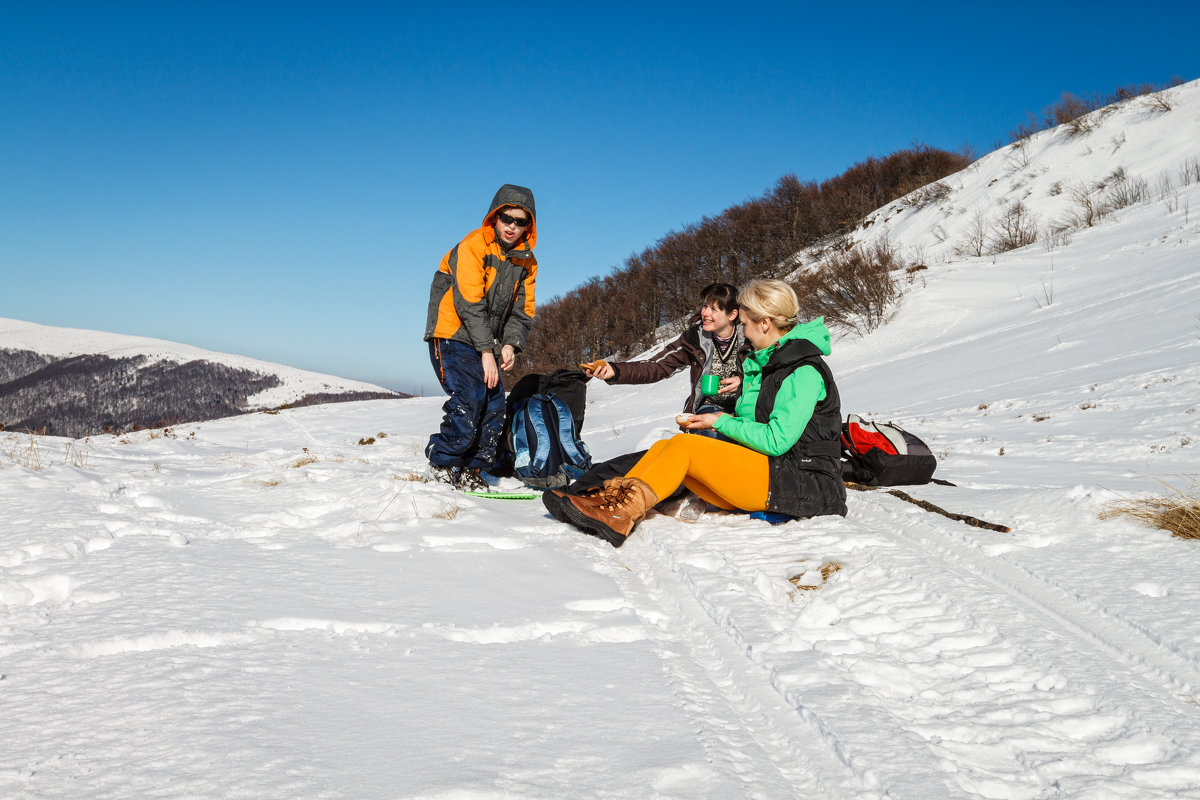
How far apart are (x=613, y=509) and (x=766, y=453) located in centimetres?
83

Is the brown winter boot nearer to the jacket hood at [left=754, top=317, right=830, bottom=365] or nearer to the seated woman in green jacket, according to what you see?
the seated woman in green jacket

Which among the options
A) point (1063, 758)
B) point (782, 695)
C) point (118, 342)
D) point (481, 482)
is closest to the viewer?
point (1063, 758)

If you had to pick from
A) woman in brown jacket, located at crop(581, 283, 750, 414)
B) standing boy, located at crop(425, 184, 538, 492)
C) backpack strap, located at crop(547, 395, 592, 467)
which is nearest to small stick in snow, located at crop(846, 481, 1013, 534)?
woman in brown jacket, located at crop(581, 283, 750, 414)

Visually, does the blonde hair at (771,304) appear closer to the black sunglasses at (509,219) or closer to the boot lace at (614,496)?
the boot lace at (614,496)

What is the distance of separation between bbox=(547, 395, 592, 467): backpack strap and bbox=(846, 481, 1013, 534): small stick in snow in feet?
6.00

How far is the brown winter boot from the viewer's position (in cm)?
331

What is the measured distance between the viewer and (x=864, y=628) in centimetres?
230

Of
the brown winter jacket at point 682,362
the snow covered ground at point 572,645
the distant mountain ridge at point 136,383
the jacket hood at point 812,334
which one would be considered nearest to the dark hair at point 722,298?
the brown winter jacket at point 682,362

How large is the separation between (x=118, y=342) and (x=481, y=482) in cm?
14424

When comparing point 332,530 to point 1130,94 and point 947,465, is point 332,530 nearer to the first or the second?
point 947,465

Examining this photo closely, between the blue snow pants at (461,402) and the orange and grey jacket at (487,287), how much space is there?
0.36 ft

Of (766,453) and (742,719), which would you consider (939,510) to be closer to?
(766,453)

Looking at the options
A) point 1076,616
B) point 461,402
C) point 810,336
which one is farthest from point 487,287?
point 1076,616

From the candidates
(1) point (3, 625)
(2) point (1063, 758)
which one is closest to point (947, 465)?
(2) point (1063, 758)
